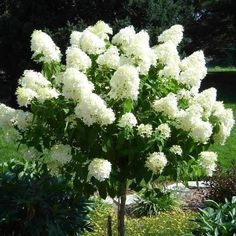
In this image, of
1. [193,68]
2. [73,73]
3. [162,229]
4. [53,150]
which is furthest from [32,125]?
[162,229]

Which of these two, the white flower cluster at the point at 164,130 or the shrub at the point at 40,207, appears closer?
the white flower cluster at the point at 164,130

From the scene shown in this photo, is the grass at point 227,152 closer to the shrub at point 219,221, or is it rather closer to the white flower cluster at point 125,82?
the shrub at point 219,221

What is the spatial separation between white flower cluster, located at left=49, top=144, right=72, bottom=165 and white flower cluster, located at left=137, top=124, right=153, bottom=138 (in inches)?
20.9

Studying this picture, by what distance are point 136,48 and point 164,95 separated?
0.45 metres

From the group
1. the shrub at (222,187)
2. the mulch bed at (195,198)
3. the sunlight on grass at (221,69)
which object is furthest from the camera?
the sunlight on grass at (221,69)

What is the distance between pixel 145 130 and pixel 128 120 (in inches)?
5.7

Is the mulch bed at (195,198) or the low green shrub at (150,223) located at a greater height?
the mulch bed at (195,198)

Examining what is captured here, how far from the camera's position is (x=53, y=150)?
4203 mm

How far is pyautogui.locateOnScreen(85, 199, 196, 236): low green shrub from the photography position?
621cm

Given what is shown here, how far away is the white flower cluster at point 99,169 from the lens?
3.95 m

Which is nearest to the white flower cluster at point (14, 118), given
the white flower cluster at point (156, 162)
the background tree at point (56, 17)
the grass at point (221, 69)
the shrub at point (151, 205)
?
the white flower cluster at point (156, 162)

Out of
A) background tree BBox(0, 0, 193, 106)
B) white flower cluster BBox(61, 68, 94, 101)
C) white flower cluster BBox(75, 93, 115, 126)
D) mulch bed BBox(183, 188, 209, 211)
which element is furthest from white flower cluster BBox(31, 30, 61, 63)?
background tree BBox(0, 0, 193, 106)

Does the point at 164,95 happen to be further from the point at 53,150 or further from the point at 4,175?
the point at 4,175

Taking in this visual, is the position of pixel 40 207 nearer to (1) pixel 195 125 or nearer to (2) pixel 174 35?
→ (1) pixel 195 125
